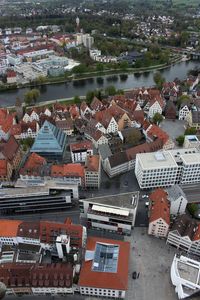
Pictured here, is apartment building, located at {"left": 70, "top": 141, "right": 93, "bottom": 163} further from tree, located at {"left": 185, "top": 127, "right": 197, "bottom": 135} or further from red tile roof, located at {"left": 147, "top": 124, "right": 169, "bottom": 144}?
tree, located at {"left": 185, "top": 127, "right": 197, "bottom": 135}

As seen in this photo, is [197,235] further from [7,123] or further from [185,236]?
[7,123]

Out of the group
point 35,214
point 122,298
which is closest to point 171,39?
point 35,214

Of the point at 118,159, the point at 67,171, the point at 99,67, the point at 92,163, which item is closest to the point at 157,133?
the point at 118,159

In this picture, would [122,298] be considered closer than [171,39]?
Yes

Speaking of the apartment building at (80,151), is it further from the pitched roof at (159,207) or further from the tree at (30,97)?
the tree at (30,97)

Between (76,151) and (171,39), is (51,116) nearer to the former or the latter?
(76,151)

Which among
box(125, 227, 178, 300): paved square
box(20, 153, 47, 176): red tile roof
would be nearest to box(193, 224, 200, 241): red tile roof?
box(125, 227, 178, 300): paved square
